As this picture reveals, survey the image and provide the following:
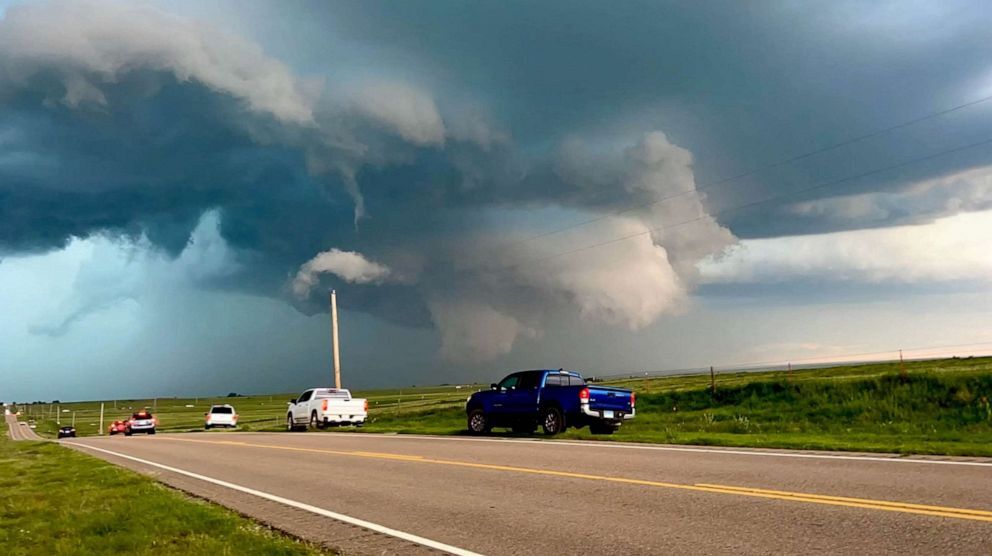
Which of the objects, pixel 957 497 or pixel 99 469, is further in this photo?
pixel 99 469

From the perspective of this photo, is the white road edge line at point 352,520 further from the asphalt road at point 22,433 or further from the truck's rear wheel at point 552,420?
the asphalt road at point 22,433

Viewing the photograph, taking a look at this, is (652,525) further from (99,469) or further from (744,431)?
(744,431)

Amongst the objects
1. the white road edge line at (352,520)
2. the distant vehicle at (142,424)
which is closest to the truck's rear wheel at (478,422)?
the white road edge line at (352,520)

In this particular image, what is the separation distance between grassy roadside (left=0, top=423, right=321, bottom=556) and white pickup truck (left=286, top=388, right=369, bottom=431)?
20.6m

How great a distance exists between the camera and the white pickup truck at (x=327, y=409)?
35344 millimetres

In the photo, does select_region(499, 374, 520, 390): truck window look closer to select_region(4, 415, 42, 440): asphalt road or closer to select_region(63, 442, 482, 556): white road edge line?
select_region(63, 442, 482, 556): white road edge line

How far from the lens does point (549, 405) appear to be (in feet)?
76.0

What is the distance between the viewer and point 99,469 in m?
17.5

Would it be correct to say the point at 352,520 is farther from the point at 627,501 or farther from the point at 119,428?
the point at 119,428

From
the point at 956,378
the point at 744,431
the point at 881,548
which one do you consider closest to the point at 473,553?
the point at 881,548

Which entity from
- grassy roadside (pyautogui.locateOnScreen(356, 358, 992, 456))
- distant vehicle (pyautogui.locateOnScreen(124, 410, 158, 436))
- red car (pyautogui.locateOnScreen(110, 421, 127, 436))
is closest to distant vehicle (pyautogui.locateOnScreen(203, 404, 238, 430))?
distant vehicle (pyautogui.locateOnScreen(124, 410, 158, 436))

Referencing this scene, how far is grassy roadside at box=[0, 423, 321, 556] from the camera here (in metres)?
7.78

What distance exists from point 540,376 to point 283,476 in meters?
11.0

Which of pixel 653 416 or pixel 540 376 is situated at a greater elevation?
pixel 540 376
